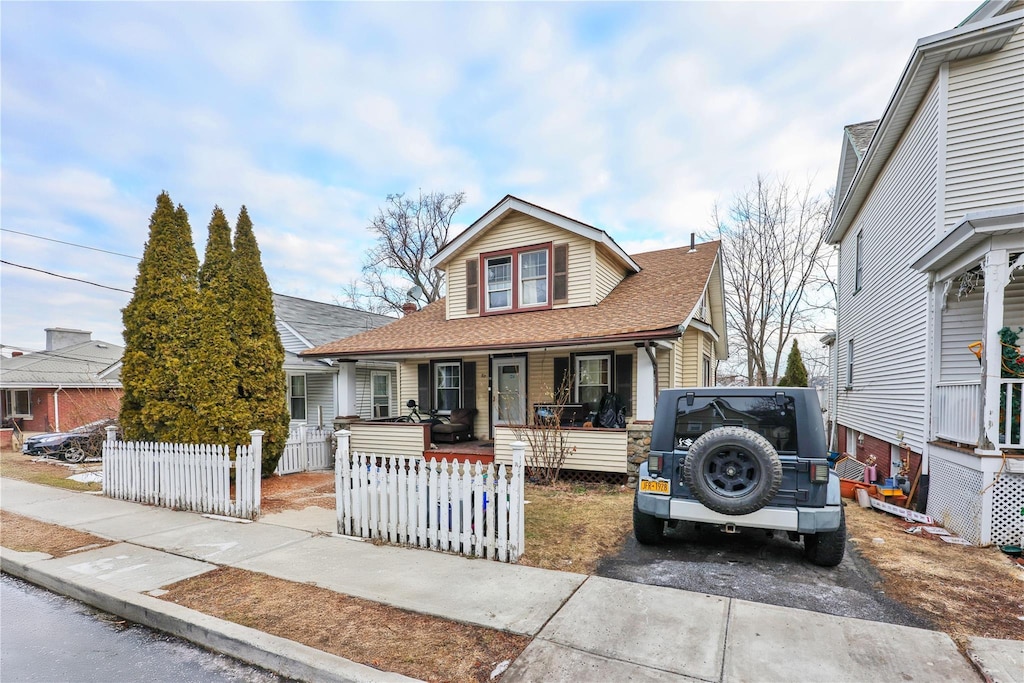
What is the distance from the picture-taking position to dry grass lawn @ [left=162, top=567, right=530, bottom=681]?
2898mm

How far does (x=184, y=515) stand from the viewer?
6652 mm

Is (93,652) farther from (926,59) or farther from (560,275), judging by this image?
(926,59)

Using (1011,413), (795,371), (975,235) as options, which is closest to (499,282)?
(975,235)

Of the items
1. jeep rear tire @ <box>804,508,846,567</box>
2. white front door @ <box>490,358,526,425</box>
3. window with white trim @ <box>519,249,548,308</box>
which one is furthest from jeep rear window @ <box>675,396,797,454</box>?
window with white trim @ <box>519,249,548,308</box>

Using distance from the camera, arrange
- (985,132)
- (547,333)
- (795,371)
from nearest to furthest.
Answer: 1. (985,132)
2. (547,333)
3. (795,371)

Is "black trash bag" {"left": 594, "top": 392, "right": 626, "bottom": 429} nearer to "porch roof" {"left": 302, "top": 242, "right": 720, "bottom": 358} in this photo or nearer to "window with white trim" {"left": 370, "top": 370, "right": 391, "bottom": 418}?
"porch roof" {"left": 302, "top": 242, "right": 720, "bottom": 358}

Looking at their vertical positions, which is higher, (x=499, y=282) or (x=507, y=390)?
(x=499, y=282)

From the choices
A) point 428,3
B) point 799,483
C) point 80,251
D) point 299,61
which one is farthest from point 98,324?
point 799,483

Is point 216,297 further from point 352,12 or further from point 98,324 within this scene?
point 98,324

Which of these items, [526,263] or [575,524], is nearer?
[575,524]

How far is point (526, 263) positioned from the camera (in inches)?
456

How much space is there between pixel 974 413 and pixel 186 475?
10580mm

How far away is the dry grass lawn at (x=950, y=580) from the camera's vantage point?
3350 millimetres

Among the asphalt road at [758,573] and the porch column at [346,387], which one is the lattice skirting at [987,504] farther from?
the porch column at [346,387]
